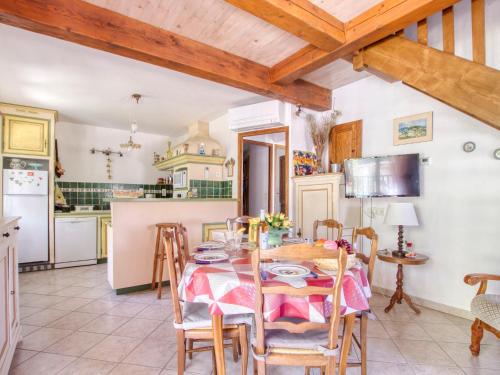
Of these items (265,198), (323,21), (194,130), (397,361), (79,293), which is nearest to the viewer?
(397,361)

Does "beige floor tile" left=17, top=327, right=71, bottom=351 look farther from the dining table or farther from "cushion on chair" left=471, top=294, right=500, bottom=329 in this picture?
"cushion on chair" left=471, top=294, right=500, bottom=329

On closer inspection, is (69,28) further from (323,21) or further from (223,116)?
(223,116)

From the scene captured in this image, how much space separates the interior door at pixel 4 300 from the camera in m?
Answer: 1.57

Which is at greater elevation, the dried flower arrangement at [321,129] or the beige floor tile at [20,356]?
the dried flower arrangement at [321,129]

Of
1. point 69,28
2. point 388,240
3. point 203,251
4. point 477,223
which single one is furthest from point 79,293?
point 477,223

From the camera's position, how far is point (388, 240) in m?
3.23

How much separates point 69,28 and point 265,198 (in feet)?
11.2

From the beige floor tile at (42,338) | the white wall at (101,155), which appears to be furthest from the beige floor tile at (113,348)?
the white wall at (101,155)

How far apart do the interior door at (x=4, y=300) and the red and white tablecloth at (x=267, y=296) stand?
42.4 inches

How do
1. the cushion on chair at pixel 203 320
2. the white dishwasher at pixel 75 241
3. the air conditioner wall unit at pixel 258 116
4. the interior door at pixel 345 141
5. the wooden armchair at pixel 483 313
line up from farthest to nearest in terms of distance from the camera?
the white dishwasher at pixel 75 241 < the air conditioner wall unit at pixel 258 116 < the interior door at pixel 345 141 < the wooden armchair at pixel 483 313 < the cushion on chair at pixel 203 320

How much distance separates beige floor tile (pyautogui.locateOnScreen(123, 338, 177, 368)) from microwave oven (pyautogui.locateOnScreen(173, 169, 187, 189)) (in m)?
3.02

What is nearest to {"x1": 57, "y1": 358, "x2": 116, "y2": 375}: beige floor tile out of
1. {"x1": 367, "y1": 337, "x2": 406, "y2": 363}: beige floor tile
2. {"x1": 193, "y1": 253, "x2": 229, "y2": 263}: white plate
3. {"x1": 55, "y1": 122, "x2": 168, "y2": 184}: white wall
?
{"x1": 193, "y1": 253, "x2": 229, "y2": 263}: white plate

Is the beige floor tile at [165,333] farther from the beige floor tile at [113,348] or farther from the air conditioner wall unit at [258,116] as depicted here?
the air conditioner wall unit at [258,116]

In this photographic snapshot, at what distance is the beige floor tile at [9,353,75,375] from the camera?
1.79 meters
